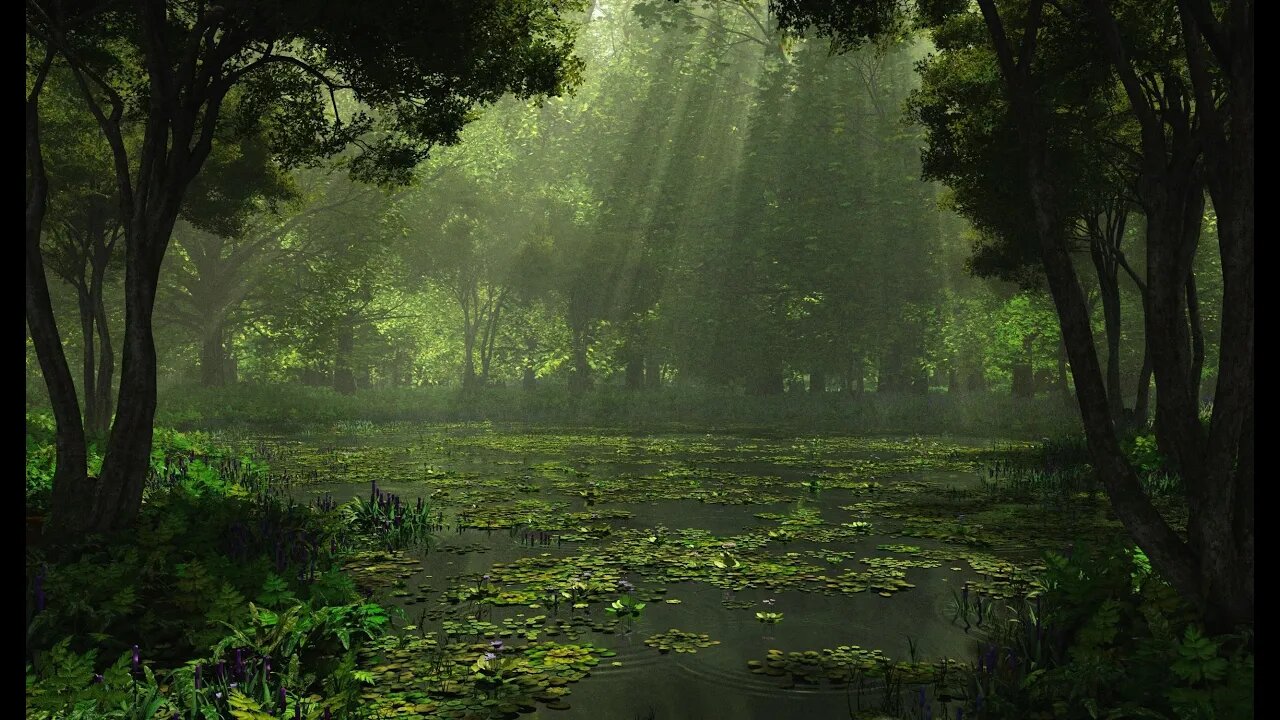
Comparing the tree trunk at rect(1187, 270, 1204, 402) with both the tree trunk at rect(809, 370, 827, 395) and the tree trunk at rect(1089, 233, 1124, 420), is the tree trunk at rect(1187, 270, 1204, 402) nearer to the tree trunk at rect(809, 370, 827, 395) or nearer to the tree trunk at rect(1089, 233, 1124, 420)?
the tree trunk at rect(1089, 233, 1124, 420)

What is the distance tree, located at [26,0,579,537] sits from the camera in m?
10.6

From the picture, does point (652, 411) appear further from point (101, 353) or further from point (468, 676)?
A: point (468, 676)

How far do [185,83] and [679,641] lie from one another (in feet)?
33.9

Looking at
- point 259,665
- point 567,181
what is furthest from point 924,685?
point 567,181

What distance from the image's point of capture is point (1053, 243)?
25.4 ft

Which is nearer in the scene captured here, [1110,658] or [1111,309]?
[1110,658]

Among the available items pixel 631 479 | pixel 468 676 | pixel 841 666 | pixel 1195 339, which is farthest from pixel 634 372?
pixel 468 676

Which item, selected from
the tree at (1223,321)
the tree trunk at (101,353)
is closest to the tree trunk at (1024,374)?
the tree at (1223,321)

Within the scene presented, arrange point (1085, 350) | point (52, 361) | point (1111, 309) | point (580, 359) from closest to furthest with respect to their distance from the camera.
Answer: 1. point (1085, 350)
2. point (52, 361)
3. point (1111, 309)
4. point (580, 359)

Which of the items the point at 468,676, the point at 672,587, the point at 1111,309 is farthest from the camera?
the point at 1111,309

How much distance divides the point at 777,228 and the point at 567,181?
73.4 feet

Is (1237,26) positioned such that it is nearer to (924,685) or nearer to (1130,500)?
(1130,500)

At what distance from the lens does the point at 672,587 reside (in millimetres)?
10070

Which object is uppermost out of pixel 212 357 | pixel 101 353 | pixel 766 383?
pixel 766 383
